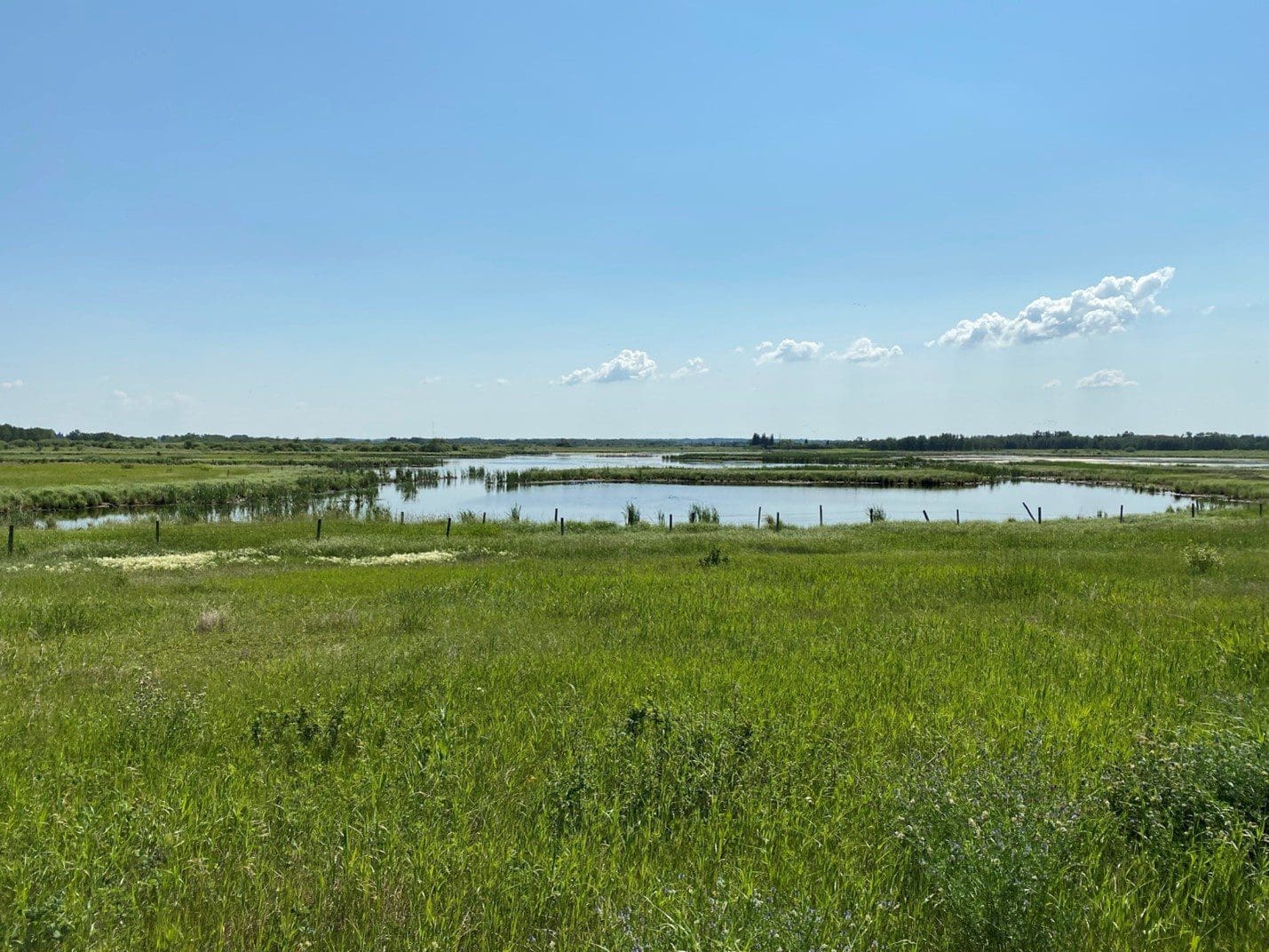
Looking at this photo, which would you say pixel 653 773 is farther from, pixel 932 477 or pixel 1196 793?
pixel 932 477

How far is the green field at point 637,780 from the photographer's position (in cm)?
356

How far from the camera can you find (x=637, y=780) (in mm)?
5281

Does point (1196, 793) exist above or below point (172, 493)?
below

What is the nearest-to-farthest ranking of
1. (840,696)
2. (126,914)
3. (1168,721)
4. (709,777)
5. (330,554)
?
(126,914), (709,777), (1168,721), (840,696), (330,554)

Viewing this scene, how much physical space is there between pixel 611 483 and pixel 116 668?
8529 cm

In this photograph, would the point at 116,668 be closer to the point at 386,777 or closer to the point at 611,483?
the point at 386,777

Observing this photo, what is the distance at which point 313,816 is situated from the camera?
15.6ft

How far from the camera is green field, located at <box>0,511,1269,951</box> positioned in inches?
140

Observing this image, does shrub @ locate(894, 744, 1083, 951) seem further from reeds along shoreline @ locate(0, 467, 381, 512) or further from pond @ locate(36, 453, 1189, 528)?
reeds along shoreline @ locate(0, 467, 381, 512)

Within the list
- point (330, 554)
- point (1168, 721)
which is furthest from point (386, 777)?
point (330, 554)

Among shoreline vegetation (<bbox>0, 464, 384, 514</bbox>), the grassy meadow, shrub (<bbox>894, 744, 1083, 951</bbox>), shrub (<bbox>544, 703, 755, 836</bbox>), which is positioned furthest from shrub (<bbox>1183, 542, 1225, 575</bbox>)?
shoreline vegetation (<bbox>0, 464, 384, 514</bbox>)

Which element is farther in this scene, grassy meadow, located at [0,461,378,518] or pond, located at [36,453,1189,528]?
pond, located at [36,453,1189,528]

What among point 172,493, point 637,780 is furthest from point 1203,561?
point 172,493

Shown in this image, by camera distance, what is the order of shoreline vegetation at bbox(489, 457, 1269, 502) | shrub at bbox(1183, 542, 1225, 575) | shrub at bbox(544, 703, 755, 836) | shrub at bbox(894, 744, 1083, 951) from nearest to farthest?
shrub at bbox(894, 744, 1083, 951) < shrub at bbox(544, 703, 755, 836) < shrub at bbox(1183, 542, 1225, 575) < shoreline vegetation at bbox(489, 457, 1269, 502)
